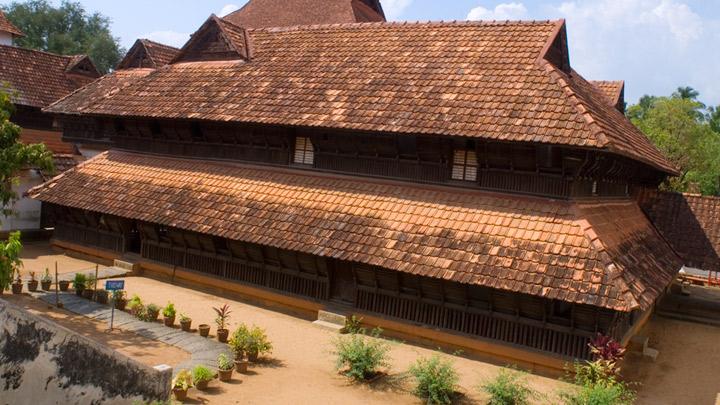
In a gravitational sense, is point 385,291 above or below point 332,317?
above

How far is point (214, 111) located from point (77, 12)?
2364 inches

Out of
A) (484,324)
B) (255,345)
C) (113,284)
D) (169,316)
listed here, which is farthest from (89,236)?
(484,324)

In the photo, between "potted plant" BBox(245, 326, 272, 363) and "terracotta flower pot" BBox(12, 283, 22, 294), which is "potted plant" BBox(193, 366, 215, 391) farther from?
"terracotta flower pot" BBox(12, 283, 22, 294)

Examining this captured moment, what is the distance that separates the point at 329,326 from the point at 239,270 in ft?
10.4

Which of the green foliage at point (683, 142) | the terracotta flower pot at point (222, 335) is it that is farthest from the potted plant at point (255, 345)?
the green foliage at point (683, 142)

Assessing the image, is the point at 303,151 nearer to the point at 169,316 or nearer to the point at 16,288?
the point at 169,316

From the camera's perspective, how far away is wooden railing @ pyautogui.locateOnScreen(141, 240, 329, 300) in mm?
13125

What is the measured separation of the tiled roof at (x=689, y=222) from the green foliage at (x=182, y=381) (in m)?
14.6

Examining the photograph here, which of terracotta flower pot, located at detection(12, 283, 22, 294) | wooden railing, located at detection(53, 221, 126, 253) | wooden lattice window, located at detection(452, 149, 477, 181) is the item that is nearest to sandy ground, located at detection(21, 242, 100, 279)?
wooden railing, located at detection(53, 221, 126, 253)

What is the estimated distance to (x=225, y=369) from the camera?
9.10m

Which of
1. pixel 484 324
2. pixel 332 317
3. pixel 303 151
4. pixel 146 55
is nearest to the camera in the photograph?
pixel 484 324

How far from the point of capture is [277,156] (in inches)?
579

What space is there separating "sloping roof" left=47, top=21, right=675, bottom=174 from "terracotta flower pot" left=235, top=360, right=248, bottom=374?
17.8 feet

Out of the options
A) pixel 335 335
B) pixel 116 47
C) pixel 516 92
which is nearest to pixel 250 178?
pixel 335 335
